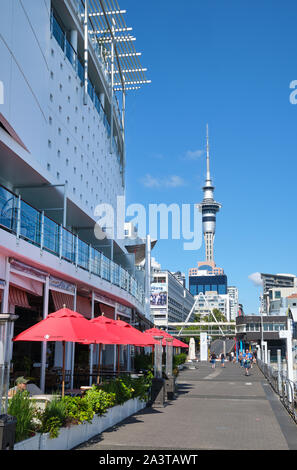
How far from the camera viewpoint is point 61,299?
18.2 meters

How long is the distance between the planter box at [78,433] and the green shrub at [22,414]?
12 cm

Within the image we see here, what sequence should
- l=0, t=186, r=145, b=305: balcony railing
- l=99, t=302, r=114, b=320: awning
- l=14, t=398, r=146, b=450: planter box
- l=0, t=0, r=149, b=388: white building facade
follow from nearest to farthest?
l=14, t=398, r=146, b=450: planter box, l=0, t=186, r=145, b=305: balcony railing, l=0, t=0, r=149, b=388: white building facade, l=99, t=302, r=114, b=320: awning

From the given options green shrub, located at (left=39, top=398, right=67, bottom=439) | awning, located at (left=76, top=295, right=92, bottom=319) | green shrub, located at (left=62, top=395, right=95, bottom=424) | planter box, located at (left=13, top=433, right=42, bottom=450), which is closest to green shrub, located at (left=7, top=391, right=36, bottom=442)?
planter box, located at (left=13, top=433, right=42, bottom=450)

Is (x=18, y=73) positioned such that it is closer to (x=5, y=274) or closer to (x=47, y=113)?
(x=47, y=113)

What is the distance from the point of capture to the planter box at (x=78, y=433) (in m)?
7.75

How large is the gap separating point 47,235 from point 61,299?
349 centimetres

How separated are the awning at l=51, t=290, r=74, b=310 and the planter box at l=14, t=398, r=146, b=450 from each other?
5.00 meters

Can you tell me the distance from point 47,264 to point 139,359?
561 inches

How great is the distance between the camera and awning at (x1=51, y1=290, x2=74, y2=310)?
1758 centimetres

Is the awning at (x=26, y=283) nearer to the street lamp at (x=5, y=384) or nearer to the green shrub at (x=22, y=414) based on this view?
the green shrub at (x=22, y=414)

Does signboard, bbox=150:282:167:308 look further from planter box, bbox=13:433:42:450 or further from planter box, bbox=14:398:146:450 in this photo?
planter box, bbox=13:433:42:450

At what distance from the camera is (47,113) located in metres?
22.4

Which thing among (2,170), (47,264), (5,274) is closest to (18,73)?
(2,170)

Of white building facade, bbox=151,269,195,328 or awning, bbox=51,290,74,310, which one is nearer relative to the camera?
Answer: awning, bbox=51,290,74,310
